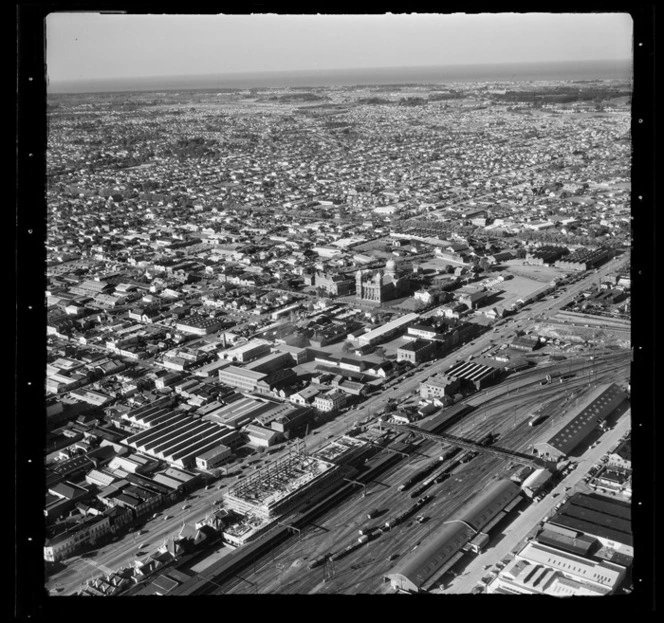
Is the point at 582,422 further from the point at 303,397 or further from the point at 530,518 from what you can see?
the point at 303,397

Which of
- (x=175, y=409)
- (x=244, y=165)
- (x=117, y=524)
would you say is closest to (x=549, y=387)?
(x=175, y=409)

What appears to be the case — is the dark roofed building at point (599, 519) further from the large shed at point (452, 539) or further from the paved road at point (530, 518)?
the large shed at point (452, 539)

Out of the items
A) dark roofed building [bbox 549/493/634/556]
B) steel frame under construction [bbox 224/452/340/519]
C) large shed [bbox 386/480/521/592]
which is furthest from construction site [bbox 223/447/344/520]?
dark roofed building [bbox 549/493/634/556]

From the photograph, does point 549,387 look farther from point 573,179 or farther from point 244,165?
point 244,165

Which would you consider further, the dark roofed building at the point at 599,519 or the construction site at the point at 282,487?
the construction site at the point at 282,487

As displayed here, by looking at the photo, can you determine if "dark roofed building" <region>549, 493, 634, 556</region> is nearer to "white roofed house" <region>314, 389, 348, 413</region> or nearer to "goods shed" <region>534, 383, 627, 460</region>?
"goods shed" <region>534, 383, 627, 460</region>

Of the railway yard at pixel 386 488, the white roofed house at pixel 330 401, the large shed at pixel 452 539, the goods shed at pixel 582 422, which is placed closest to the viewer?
the large shed at pixel 452 539

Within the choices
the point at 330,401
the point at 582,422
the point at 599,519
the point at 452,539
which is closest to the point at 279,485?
the point at 452,539

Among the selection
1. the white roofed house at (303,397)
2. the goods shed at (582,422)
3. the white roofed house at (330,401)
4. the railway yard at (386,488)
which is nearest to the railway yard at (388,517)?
the railway yard at (386,488)
